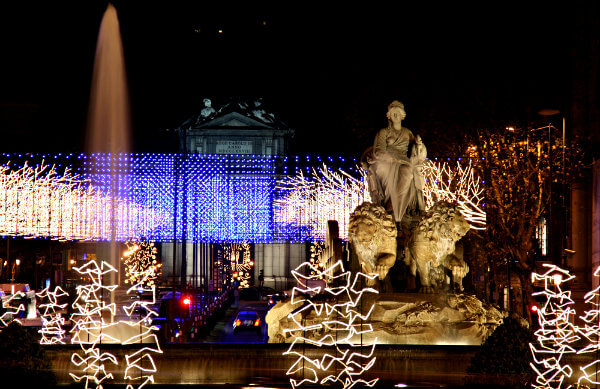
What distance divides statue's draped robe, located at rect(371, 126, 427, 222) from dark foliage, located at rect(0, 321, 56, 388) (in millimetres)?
7728

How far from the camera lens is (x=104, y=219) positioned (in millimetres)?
33938

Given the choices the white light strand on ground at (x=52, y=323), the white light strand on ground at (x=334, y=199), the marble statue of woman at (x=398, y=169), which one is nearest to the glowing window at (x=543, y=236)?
the white light strand on ground at (x=334, y=199)

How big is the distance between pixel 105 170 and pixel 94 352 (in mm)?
21281

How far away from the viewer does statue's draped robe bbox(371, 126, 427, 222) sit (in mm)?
16281

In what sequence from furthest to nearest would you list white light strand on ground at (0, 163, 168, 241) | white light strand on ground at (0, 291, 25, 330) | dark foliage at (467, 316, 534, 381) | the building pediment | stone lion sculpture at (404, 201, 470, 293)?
the building pediment < white light strand on ground at (0, 163, 168, 241) < white light strand on ground at (0, 291, 25, 330) < stone lion sculpture at (404, 201, 470, 293) < dark foliage at (467, 316, 534, 381)

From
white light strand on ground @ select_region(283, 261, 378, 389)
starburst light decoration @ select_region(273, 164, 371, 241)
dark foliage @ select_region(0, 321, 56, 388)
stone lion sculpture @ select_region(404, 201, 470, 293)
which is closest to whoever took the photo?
dark foliage @ select_region(0, 321, 56, 388)

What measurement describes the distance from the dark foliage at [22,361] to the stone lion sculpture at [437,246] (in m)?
6.69

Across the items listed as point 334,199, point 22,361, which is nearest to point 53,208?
point 334,199

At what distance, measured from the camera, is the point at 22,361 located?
1040 centimetres

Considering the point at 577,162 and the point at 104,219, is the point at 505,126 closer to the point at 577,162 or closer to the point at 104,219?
the point at 577,162

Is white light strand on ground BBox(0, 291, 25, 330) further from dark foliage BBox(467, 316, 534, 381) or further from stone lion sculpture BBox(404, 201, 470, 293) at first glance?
dark foliage BBox(467, 316, 534, 381)

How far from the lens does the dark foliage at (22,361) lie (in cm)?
983

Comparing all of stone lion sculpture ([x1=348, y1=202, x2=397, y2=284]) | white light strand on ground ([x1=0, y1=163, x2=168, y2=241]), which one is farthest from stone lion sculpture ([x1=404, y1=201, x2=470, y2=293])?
white light strand on ground ([x1=0, y1=163, x2=168, y2=241])

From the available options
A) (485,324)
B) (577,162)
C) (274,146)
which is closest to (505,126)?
(577,162)
